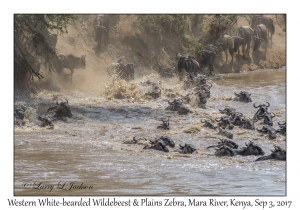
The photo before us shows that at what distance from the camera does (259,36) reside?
109ft

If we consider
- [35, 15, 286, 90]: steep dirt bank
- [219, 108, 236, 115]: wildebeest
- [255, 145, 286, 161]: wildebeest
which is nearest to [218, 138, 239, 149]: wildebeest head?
[255, 145, 286, 161]: wildebeest

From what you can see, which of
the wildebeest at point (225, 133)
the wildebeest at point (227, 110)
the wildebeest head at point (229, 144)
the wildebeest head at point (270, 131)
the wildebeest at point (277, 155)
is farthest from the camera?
the wildebeest at point (227, 110)

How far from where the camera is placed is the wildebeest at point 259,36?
33000mm

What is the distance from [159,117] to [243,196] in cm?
841

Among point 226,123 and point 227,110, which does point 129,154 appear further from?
point 227,110

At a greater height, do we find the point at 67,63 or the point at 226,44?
the point at 226,44

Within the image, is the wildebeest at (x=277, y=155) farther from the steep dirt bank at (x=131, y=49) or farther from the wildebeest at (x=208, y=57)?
the wildebeest at (x=208, y=57)

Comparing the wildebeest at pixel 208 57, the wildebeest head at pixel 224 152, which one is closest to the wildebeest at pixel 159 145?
the wildebeest head at pixel 224 152

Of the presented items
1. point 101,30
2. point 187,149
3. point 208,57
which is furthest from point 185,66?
point 187,149

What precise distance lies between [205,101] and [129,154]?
24.5ft

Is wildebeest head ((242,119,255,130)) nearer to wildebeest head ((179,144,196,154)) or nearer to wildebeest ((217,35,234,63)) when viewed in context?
wildebeest head ((179,144,196,154))

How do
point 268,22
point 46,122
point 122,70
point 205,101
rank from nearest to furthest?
point 46,122
point 205,101
point 122,70
point 268,22

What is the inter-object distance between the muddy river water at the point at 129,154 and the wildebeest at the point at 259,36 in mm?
11545

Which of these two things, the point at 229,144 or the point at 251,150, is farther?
the point at 229,144
